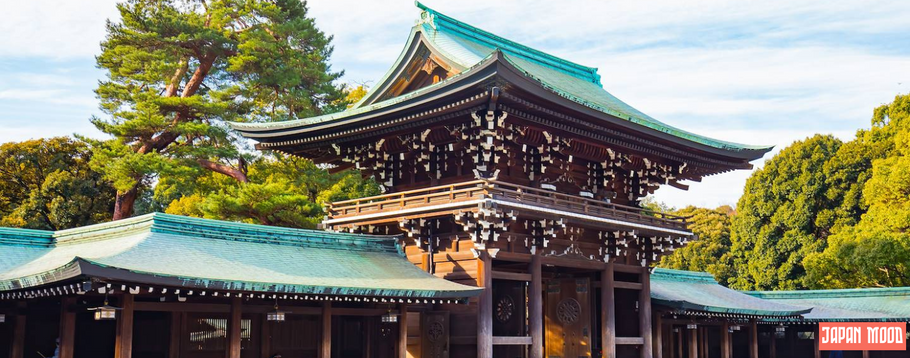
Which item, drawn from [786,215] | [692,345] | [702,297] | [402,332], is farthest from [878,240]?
[402,332]

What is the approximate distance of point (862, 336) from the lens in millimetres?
33875

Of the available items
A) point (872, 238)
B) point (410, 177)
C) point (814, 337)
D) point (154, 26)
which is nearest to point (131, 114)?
point (154, 26)

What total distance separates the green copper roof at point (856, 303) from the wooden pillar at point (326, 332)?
70.8 feet

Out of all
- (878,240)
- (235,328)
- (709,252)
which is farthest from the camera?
(709,252)

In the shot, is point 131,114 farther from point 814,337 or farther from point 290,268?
point 814,337

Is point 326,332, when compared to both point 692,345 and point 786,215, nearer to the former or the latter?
point 692,345

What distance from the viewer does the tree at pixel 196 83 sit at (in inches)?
1575

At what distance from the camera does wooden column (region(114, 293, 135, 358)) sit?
17.1 metres

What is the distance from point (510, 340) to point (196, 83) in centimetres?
2612

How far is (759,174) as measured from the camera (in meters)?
52.9

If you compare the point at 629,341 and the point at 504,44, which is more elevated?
the point at 504,44

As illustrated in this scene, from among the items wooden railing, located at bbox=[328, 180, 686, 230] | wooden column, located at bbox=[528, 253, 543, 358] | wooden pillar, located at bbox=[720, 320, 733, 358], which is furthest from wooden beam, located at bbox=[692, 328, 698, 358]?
wooden column, located at bbox=[528, 253, 543, 358]

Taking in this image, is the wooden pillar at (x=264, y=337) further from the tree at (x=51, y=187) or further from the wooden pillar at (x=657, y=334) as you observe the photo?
the tree at (x=51, y=187)

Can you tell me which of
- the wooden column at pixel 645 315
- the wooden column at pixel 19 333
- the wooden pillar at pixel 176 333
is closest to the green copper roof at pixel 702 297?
the wooden column at pixel 645 315
